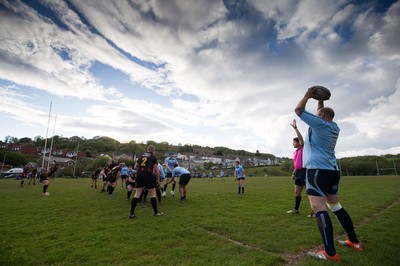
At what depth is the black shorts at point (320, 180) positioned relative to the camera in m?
3.95

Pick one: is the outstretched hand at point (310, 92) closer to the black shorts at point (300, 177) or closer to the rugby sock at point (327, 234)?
the rugby sock at point (327, 234)

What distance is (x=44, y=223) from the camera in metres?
6.78

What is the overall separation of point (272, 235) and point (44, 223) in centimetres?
676

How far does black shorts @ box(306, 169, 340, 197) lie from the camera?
395cm

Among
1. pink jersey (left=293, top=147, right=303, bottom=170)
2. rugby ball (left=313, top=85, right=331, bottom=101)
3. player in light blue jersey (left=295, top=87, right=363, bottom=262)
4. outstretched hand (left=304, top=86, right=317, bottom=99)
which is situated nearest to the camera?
player in light blue jersey (left=295, top=87, right=363, bottom=262)

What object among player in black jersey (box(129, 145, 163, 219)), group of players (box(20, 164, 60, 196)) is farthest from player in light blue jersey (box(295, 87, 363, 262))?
group of players (box(20, 164, 60, 196))

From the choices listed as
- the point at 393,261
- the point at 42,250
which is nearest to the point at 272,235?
the point at 393,261

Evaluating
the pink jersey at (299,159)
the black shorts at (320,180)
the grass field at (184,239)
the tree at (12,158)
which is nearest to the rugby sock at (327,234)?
the grass field at (184,239)

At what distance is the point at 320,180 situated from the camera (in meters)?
3.95

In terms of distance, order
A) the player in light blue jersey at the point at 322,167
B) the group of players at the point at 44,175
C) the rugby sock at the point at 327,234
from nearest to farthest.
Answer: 1. the rugby sock at the point at 327,234
2. the player in light blue jersey at the point at 322,167
3. the group of players at the point at 44,175

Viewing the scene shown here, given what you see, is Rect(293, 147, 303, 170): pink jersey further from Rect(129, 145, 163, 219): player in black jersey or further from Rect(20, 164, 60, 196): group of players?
Rect(20, 164, 60, 196): group of players

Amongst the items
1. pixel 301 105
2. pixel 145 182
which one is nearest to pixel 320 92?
pixel 301 105

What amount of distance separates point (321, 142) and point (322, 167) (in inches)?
18.3

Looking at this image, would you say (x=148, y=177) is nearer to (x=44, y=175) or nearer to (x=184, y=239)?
(x=184, y=239)
